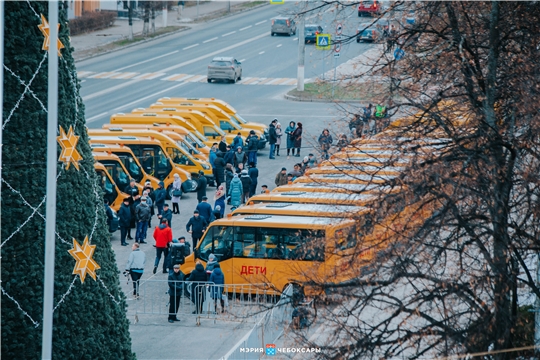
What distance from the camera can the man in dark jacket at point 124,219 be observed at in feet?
85.2

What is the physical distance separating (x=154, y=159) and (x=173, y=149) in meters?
0.99

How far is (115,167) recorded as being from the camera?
30000 mm

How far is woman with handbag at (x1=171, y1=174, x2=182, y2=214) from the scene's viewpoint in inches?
1164

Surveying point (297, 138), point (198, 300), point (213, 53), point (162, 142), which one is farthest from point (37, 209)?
point (213, 53)

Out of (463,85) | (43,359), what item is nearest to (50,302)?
(43,359)

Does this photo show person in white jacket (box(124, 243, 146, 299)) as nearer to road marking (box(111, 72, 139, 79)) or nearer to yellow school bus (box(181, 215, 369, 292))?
yellow school bus (box(181, 215, 369, 292))

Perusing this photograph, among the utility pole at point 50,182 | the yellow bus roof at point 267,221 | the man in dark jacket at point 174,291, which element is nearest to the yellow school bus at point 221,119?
the yellow bus roof at point 267,221

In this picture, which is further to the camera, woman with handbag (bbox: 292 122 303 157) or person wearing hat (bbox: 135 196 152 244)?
woman with handbag (bbox: 292 122 303 157)

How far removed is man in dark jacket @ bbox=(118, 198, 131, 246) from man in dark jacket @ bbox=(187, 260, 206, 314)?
5564mm

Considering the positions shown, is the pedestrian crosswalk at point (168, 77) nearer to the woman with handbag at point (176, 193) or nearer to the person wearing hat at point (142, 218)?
the woman with handbag at point (176, 193)

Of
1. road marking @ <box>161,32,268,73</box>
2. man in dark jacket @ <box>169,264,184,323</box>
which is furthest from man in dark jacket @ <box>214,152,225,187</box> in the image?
road marking @ <box>161,32,268,73</box>

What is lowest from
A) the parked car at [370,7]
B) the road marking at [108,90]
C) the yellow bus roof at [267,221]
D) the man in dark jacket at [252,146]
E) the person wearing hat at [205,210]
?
the person wearing hat at [205,210]

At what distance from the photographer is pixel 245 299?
2245 centimetres

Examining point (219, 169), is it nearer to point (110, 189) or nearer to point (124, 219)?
point (110, 189)
